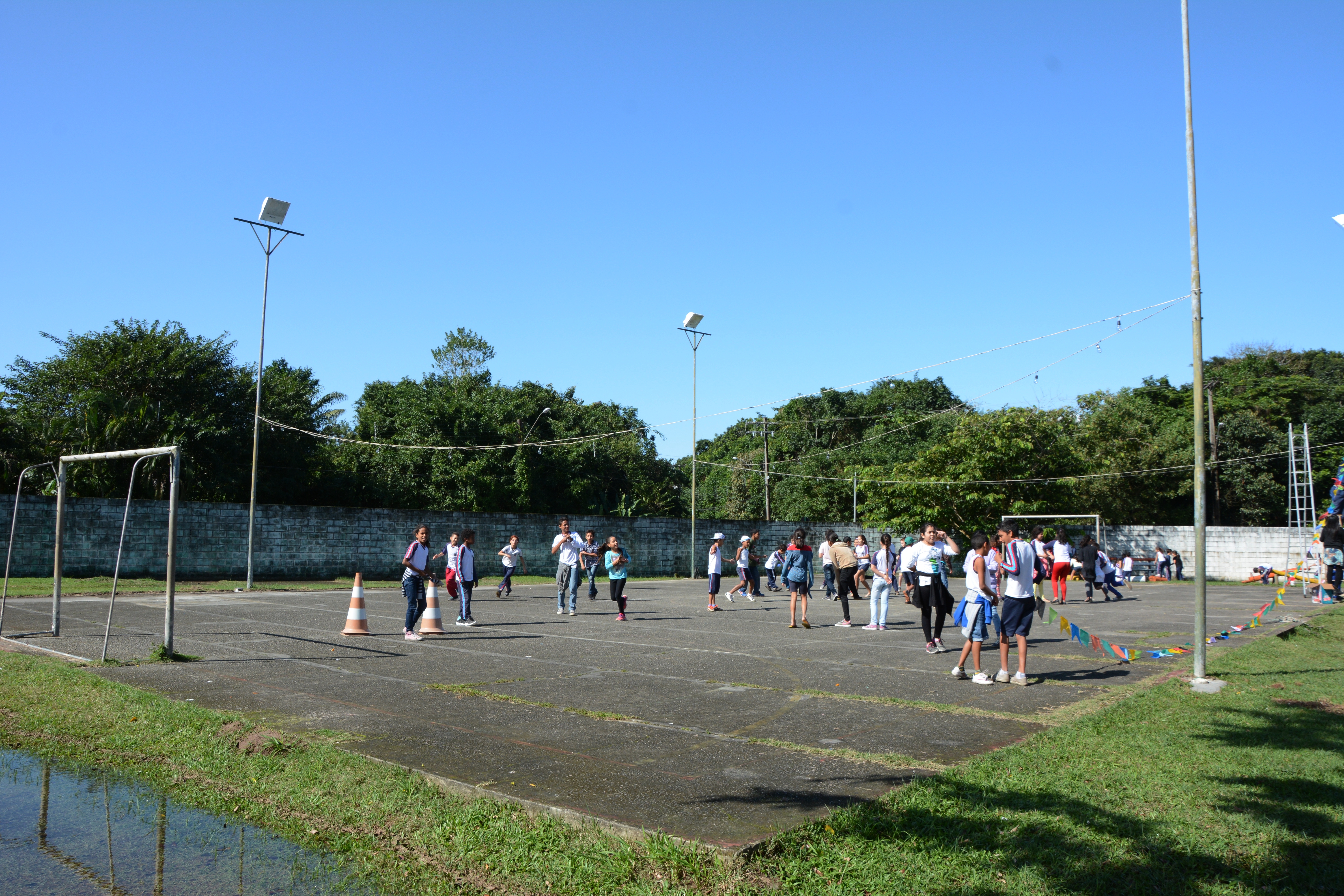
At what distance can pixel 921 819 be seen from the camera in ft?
15.8

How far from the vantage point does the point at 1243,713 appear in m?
7.69

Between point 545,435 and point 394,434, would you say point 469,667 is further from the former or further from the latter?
point 545,435

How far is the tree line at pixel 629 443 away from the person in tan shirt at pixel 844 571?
23097mm

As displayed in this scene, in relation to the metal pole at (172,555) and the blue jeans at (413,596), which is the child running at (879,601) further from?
the metal pole at (172,555)

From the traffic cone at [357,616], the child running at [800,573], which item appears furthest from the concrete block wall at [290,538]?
the child running at [800,573]

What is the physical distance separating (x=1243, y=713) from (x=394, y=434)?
45.4 meters

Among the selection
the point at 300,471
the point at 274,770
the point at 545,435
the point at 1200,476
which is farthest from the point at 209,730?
the point at 545,435

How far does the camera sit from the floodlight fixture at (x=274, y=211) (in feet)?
81.0

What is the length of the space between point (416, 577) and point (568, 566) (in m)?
4.67

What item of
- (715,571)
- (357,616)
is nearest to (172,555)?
(357,616)

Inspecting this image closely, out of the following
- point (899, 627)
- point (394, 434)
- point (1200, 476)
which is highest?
point (394, 434)

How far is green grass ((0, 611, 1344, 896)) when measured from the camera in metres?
4.13

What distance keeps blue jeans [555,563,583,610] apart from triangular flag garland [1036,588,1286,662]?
8.15m

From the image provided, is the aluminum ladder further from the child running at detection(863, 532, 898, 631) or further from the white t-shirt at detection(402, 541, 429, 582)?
the white t-shirt at detection(402, 541, 429, 582)
